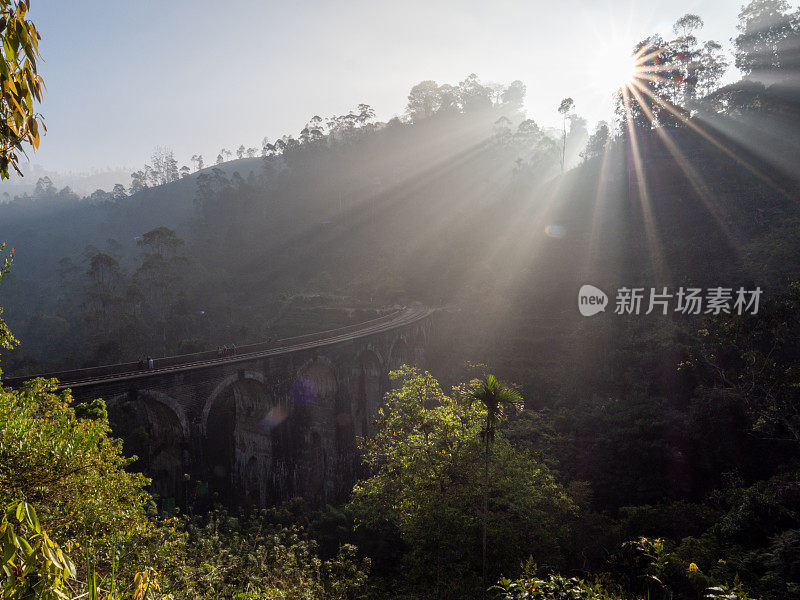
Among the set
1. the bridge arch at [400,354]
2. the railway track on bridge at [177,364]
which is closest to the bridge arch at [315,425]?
the railway track on bridge at [177,364]

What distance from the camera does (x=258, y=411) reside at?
2014cm

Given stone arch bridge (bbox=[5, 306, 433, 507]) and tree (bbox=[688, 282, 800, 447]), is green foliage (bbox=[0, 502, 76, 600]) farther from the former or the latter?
tree (bbox=[688, 282, 800, 447])

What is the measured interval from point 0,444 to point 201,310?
2444 inches

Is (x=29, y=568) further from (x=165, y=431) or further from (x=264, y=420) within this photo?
(x=264, y=420)

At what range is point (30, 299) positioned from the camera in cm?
8844

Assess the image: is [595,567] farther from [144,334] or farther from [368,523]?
[144,334]

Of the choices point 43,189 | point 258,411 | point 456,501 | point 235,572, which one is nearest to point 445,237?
point 258,411

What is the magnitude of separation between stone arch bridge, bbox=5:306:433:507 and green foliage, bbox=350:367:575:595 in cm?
616

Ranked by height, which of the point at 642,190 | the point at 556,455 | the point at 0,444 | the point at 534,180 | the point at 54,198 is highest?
the point at 54,198

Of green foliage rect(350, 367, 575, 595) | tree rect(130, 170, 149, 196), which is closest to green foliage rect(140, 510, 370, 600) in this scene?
green foliage rect(350, 367, 575, 595)

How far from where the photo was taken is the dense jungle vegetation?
7.64 m

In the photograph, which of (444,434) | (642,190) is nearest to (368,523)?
(444,434)

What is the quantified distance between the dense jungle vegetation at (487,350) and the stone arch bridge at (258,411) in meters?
1.58

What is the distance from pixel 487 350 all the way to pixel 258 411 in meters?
24.3
